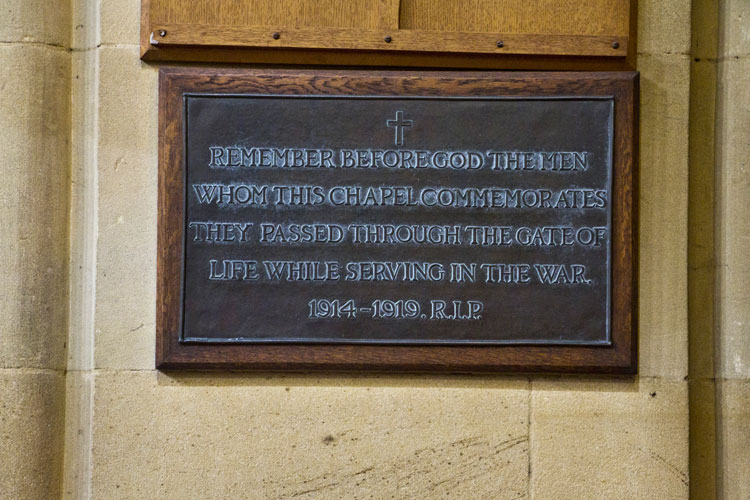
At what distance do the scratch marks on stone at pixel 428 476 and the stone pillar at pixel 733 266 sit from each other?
35.1 inches

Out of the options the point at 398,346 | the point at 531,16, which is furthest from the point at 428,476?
the point at 531,16

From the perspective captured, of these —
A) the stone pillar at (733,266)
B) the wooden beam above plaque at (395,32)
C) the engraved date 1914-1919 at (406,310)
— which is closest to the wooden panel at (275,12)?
the wooden beam above plaque at (395,32)

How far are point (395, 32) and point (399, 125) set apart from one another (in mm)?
382

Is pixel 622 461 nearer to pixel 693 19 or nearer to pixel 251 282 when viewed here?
pixel 251 282

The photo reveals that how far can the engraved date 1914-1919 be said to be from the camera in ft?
10.5

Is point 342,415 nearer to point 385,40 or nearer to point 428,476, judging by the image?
point 428,476

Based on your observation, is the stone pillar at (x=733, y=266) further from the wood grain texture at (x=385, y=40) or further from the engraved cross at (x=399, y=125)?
the engraved cross at (x=399, y=125)

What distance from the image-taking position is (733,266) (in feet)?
10.9

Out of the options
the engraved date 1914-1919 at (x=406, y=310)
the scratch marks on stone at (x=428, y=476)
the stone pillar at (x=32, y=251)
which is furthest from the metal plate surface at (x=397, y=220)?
the stone pillar at (x=32, y=251)

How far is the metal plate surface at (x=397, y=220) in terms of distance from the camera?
3.20 meters

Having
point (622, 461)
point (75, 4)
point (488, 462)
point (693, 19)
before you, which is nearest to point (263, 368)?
point (488, 462)

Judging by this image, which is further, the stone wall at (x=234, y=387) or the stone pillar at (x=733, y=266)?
the stone pillar at (x=733, y=266)

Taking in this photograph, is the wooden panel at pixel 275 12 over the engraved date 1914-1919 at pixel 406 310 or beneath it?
over

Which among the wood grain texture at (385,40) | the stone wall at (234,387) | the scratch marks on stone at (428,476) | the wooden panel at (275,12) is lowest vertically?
the scratch marks on stone at (428,476)
